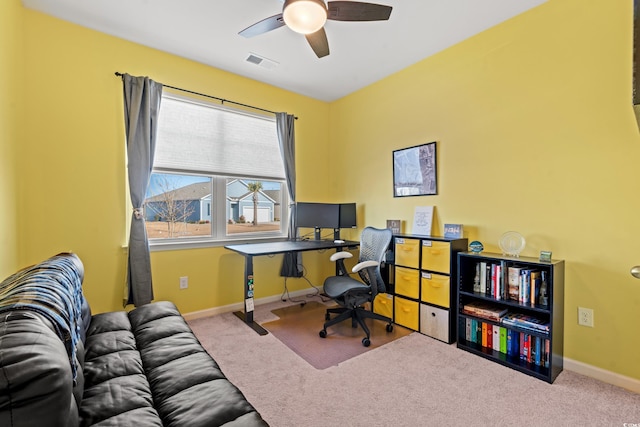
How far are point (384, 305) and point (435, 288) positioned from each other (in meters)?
0.67

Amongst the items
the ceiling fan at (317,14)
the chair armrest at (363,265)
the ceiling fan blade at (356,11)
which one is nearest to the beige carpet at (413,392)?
the chair armrest at (363,265)

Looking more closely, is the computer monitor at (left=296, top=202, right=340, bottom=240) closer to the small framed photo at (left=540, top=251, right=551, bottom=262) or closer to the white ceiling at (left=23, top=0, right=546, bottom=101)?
the white ceiling at (left=23, top=0, right=546, bottom=101)

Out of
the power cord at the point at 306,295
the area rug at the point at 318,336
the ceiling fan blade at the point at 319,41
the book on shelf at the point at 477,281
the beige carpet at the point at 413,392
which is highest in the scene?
the ceiling fan blade at the point at 319,41

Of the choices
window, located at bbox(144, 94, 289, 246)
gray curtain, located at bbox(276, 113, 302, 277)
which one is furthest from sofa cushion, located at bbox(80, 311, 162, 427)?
gray curtain, located at bbox(276, 113, 302, 277)

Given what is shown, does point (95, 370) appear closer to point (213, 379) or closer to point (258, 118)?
point (213, 379)

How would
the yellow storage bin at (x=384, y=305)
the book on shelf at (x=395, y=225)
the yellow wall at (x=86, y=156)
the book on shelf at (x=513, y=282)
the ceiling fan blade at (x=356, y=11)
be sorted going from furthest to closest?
the book on shelf at (x=395, y=225)
the yellow storage bin at (x=384, y=305)
the yellow wall at (x=86, y=156)
the book on shelf at (x=513, y=282)
the ceiling fan blade at (x=356, y=11)

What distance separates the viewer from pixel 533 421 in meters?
1.70

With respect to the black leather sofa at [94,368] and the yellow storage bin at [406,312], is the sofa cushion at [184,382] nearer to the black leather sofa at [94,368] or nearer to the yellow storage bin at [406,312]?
the black leather sofa at [94,368]

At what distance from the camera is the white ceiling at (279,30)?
7.77 ft

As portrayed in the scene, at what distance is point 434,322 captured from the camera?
2791 millimetres

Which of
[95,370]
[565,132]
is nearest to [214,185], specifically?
[95,370]

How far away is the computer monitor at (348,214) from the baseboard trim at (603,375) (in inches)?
93.4

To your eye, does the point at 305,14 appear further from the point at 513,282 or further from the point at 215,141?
the point at 513,282

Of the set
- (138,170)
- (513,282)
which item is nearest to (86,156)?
(138,170)
